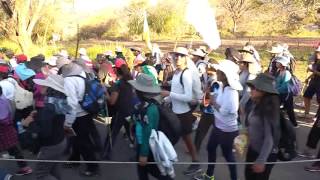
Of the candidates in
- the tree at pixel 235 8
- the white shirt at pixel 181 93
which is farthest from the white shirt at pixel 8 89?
the tree at pixel 235 8

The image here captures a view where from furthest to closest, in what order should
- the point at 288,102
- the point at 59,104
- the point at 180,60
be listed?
the point at 288,102 → the point at 180,60 → the point at 59,104

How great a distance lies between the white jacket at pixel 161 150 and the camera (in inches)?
180

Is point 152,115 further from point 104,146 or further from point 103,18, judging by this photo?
point 103,18

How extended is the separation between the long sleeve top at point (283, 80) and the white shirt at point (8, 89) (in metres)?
4.39

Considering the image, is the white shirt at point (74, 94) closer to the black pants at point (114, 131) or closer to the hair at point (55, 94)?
the hair at point (55, 94)

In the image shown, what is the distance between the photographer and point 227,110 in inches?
214

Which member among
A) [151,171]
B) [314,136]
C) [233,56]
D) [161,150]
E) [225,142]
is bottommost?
[314,136]

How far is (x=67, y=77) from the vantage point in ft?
18.8

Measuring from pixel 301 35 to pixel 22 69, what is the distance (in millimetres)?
23409

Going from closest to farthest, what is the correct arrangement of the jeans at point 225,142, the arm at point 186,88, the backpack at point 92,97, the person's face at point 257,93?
the person's face at point 257,93
the jeans at point 225,142
the backpack at point 92,97
the arm at point 186,88

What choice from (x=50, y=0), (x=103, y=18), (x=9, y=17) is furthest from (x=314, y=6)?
(x=9, y=17)

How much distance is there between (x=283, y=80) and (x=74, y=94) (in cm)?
390

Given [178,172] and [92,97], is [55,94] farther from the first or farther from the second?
[178,172]

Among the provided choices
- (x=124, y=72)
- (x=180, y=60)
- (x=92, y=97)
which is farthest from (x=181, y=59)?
(x=92, y=97)
